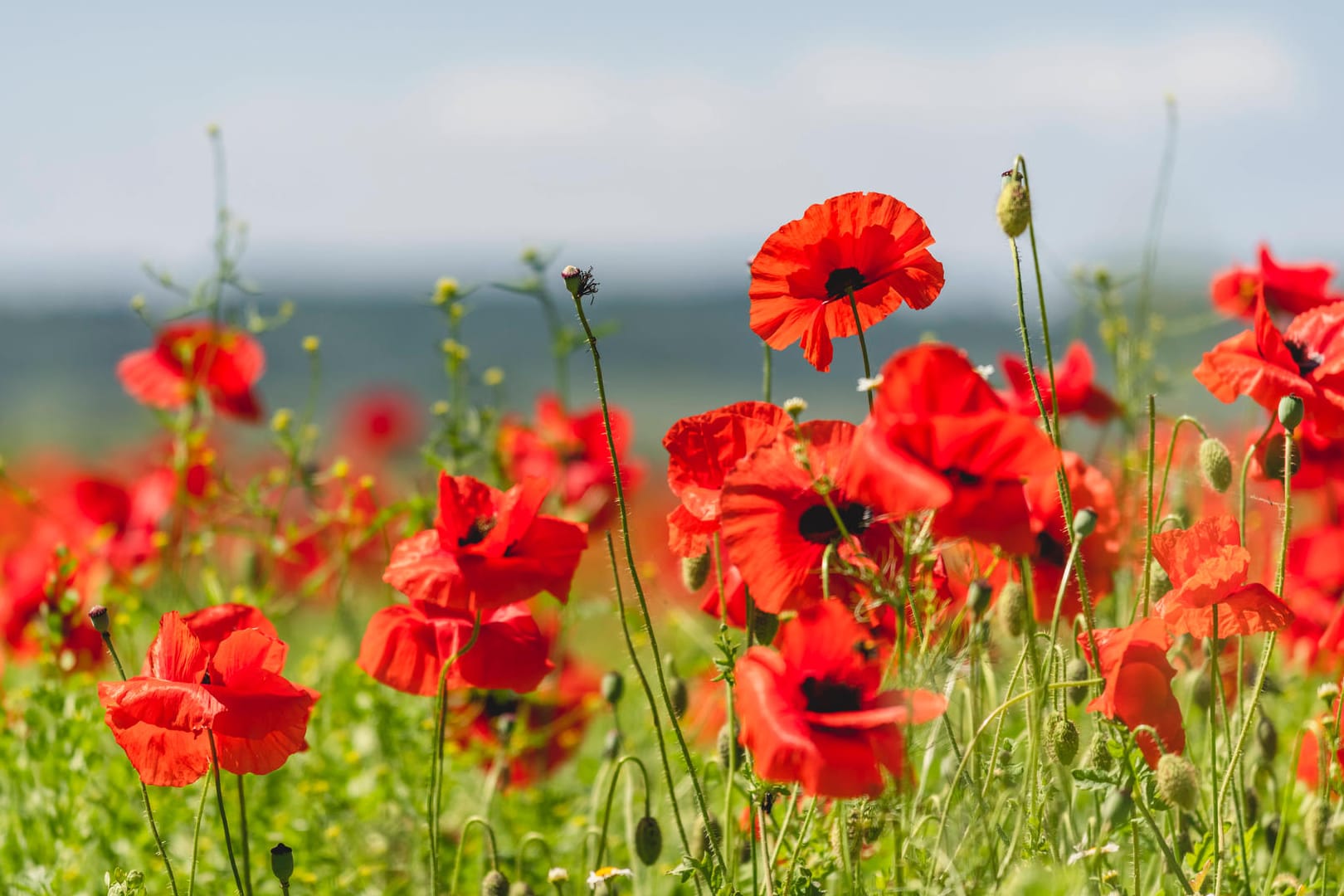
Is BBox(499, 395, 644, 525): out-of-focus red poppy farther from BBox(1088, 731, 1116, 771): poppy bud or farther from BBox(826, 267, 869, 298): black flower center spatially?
BBox(1088, 731, 1116, 771): poppy bud

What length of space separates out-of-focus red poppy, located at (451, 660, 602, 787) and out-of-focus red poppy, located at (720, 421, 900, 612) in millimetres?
1331

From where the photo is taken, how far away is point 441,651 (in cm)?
170

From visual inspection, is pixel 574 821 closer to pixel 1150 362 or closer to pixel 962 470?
pixel 962 470

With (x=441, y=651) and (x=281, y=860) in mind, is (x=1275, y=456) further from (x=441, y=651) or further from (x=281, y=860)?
(x=281, y=860)

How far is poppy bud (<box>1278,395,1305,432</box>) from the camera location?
1.52 m

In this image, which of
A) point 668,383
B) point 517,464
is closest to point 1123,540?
point 517,464

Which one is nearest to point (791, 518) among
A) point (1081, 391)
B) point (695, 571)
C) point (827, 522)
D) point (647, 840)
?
point (827, 522)

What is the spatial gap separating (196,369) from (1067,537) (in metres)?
2.17

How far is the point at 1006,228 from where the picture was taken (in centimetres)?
146

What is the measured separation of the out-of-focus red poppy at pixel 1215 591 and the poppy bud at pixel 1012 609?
16 centimetres

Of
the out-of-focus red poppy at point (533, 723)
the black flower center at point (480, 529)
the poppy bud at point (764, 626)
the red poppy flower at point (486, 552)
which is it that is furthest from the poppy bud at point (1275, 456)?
the out-of-focus red poppy at point (533, 723)

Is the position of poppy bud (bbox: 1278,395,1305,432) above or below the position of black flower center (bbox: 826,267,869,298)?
below

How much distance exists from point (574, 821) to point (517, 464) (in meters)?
1.09

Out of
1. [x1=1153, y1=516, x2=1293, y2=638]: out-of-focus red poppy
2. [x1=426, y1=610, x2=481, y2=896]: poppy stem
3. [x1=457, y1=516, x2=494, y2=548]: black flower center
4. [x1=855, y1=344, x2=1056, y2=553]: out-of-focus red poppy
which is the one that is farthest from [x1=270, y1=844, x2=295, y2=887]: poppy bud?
[x1=1153, y1=516, x2=1293, y2=638]: out-of-focus red poppy
